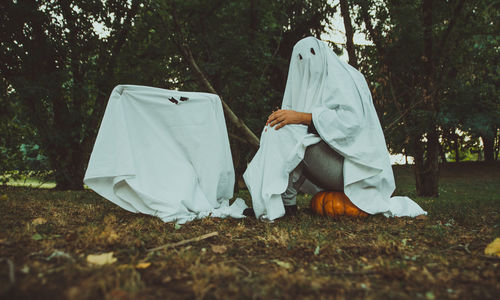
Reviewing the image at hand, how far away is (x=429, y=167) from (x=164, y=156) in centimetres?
760

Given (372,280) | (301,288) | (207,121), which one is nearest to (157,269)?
(301,288)

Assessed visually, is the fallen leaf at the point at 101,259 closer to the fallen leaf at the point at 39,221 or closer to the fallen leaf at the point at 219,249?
the fallen leaf at the point at 219,249

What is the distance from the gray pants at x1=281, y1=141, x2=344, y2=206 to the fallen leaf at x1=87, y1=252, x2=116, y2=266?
69.2 inches

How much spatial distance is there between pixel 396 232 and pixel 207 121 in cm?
214

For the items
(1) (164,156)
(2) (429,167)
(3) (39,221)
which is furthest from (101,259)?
(2) (429,167)

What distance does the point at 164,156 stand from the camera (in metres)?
3.37

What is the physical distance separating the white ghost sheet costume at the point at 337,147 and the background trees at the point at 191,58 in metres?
2.96

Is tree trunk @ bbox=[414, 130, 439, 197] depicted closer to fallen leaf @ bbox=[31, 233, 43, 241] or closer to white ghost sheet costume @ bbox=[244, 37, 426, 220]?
white ghost sheet costume @ bbox=[244, 37, 426, 220]

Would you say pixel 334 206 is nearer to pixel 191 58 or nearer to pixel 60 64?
pixel 191 58

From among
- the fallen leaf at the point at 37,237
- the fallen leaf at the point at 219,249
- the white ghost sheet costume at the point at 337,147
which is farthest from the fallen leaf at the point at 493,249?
the fallen leaf at the point at 37,237

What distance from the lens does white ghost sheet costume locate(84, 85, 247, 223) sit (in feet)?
10.0

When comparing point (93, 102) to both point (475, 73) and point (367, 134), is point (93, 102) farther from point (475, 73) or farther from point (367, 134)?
point (475, 73)

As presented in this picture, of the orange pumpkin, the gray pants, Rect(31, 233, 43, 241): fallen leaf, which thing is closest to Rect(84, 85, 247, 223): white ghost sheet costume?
the gray pants

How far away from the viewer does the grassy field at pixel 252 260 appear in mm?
1367
